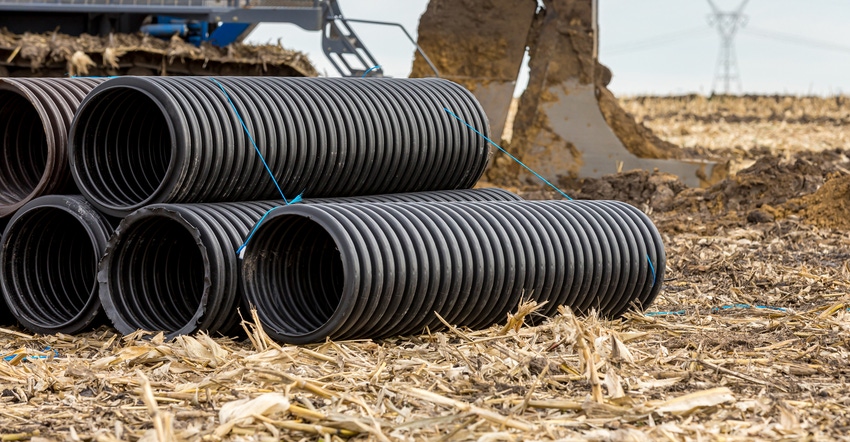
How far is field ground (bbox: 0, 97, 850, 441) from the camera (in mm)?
4375

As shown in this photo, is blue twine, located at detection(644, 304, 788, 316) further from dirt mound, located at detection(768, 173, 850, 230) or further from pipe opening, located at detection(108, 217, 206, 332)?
dirt mound, located at detection(768, 173, 850, 230)

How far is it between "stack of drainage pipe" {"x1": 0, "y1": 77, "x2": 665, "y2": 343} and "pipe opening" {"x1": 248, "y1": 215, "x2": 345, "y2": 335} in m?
0.01

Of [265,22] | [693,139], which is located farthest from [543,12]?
[693,139]

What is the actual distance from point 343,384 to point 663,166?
34.4ft

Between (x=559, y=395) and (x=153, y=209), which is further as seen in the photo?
(x=153, y=209)

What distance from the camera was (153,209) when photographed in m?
6.30

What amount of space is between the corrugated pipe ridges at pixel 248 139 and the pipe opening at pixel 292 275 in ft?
2.23

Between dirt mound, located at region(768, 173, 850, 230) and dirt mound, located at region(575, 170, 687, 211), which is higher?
dirt mound, located at region(768, 173, 850, 230)

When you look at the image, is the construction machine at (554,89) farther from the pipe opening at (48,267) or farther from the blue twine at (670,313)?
the pipe opening at (48,267)

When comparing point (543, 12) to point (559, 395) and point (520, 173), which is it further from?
point (559, 395)

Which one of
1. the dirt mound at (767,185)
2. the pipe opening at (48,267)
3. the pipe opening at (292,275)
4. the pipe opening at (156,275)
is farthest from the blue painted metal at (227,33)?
the pipe opening at (292,275)

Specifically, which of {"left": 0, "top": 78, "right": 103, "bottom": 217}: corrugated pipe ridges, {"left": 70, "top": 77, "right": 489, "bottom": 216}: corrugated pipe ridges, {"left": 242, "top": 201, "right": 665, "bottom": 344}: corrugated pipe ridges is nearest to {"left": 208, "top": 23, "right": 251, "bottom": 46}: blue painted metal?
{"left": 0, "top": 78, "right": 103, "bottom": 217}: corrugated pipe ridges

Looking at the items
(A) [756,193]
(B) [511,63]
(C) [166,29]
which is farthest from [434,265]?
(C) [166,29]

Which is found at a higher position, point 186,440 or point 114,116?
point 114,116
